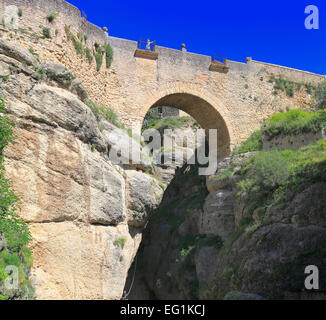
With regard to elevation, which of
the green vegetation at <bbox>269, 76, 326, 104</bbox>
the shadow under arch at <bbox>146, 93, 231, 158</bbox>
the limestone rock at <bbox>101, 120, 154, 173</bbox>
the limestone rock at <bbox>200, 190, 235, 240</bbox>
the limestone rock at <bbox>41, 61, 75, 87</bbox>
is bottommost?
the limestone rock at <bbox>200, 190, 235, 240</bbox>

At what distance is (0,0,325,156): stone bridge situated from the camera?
38.3 feet

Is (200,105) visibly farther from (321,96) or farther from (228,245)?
(228,245)

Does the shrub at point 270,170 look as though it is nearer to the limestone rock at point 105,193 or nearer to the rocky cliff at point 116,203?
the rocky cliff at point 116,203

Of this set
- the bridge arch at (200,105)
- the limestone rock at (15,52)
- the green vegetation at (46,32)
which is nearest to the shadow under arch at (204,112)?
the bridge arch at (200,105)

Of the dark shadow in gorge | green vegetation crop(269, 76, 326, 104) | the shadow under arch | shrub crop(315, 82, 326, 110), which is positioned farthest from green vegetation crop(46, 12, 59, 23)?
shrub crop(315, 82, 326, 110)

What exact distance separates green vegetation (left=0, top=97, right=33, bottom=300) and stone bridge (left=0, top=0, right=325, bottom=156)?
12.0 feet

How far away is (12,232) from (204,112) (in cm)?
1021

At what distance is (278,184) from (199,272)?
436 centimetres

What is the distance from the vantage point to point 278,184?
36.3 feet

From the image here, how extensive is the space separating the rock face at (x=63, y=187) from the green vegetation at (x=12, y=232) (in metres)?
0.37

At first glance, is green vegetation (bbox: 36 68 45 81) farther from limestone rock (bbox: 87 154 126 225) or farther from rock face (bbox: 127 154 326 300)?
rock face (bbox: 127 154 326 300)

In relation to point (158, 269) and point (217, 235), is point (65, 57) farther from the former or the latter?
point (158, 269)

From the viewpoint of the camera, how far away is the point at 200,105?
15945 mm
